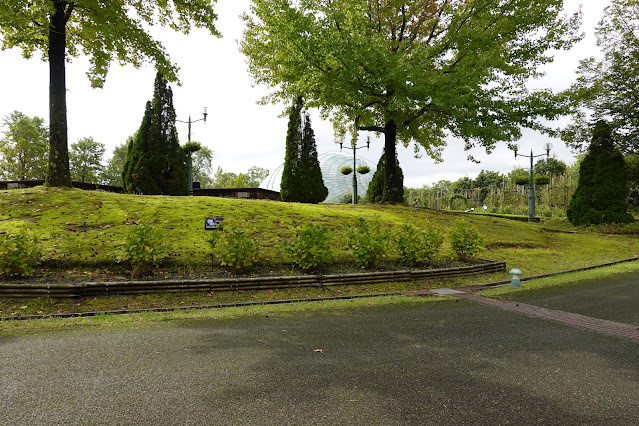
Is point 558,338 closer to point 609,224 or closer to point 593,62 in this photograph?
point 609,224

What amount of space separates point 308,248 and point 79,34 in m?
14.8

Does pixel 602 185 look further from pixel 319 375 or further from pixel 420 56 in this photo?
pixel 319 375

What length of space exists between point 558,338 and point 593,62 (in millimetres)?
25973

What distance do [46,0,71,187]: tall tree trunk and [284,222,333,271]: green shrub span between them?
978 centimetres

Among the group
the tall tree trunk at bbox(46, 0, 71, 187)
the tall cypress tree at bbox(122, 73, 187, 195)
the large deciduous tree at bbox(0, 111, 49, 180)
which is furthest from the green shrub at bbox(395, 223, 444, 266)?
the large deciduous tree at bbox(0, 111, 49, 180)

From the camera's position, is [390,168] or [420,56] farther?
[390,168]

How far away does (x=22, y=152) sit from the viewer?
41.4 meters

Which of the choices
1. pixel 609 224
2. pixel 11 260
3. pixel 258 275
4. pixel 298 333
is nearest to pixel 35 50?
pixel 11 260

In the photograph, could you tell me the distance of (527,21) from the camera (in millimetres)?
16969

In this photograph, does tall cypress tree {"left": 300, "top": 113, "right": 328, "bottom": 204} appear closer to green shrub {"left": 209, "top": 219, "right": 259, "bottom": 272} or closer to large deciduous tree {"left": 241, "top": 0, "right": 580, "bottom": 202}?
large deciduous tree {"left": 241, "top": 0, "right": 580, "bottom": 202}

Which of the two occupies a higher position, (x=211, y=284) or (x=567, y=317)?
(x=211, y=284)

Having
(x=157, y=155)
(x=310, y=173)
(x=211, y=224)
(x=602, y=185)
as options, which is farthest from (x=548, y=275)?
(x=157, y=155)

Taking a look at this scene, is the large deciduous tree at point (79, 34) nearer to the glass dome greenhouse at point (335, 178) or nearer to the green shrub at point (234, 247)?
the green shrub at point (234, 247)

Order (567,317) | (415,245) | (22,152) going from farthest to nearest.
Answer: (22,152) < (415,245) < (567,317)
